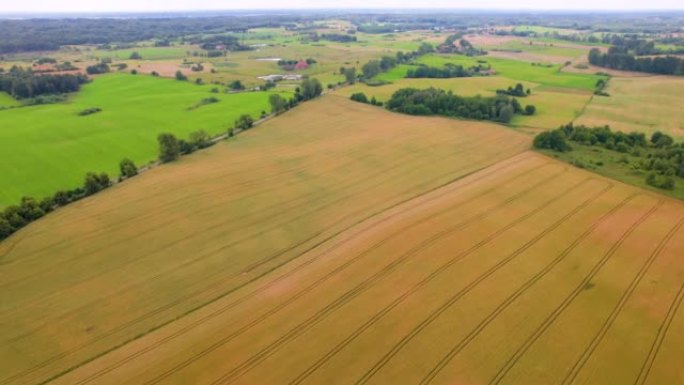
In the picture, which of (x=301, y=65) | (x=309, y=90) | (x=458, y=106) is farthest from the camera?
(x=301, y=65)

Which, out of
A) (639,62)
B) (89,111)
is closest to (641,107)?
(639,62)

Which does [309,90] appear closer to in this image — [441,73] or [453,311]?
[441,73]

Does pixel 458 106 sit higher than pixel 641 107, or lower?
higher

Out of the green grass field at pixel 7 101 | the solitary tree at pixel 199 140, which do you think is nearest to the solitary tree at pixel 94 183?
the solitary tree at pixel 199 140

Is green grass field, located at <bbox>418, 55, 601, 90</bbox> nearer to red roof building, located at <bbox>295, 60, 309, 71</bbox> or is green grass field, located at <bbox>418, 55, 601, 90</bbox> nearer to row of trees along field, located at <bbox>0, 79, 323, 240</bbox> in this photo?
red roof building, located at <bbox>295, 60, 309, 71</bbox>

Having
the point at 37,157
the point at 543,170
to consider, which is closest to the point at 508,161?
the point at 543,170

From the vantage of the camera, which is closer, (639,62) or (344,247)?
(344,247)

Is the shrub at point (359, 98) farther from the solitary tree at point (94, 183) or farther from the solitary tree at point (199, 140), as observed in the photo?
the solitary tree at point (94, 183)

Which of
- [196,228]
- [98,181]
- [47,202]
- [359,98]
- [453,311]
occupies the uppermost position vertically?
[359,98]

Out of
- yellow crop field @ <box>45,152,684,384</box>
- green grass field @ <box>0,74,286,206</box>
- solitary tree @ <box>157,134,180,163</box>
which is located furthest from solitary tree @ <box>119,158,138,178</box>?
yellow crop field @ <box>45,152,684,384</box>
